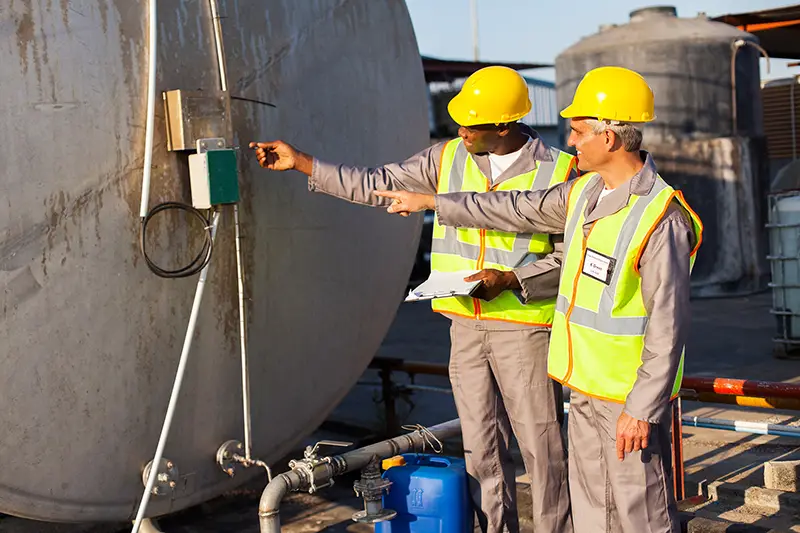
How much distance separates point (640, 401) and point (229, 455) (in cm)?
148

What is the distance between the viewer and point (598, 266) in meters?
2.99

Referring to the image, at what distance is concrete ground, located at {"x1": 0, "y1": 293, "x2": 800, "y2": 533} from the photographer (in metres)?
4.38

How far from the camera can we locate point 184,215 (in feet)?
10.7

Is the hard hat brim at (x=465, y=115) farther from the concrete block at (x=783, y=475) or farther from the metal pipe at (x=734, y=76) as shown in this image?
the metal pipe at (x=734, y=76)

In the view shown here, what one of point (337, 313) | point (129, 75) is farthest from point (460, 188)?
point (129, 75)

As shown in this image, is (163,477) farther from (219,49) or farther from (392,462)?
(219,49)

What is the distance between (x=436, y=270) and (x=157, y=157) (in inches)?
44.1

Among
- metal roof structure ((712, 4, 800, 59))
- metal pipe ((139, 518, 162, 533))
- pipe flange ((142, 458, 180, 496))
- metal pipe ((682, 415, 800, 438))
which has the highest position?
metal roof structure ((712, 4, 800, 59))

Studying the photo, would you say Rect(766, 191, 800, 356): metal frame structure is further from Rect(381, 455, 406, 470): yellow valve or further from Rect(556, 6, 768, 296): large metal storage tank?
Rect(381, 455, 406, 470): yellow valve

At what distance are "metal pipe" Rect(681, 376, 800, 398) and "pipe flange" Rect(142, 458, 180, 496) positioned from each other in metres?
2.09

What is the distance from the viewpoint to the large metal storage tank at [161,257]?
2.94m

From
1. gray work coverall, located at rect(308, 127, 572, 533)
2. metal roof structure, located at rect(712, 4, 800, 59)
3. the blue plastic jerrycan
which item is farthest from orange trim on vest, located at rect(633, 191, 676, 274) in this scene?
metal roof structure, located at rect(712, 4, 800, 59)

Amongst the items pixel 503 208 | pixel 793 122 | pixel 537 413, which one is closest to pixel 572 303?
pixel 503 208

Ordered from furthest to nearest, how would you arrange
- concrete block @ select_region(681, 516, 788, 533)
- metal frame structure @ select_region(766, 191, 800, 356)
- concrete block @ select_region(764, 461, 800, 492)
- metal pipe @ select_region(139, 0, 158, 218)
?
1. metal frame structure @ select_region(766, 191, 800, 356)
2. concrete block @ select_region(764, 461, 800, 492)
3. concrete block @ select_region(681, 516, 788, 533)
4. metal pipe @ select_region(139, 0, 158, 218)
